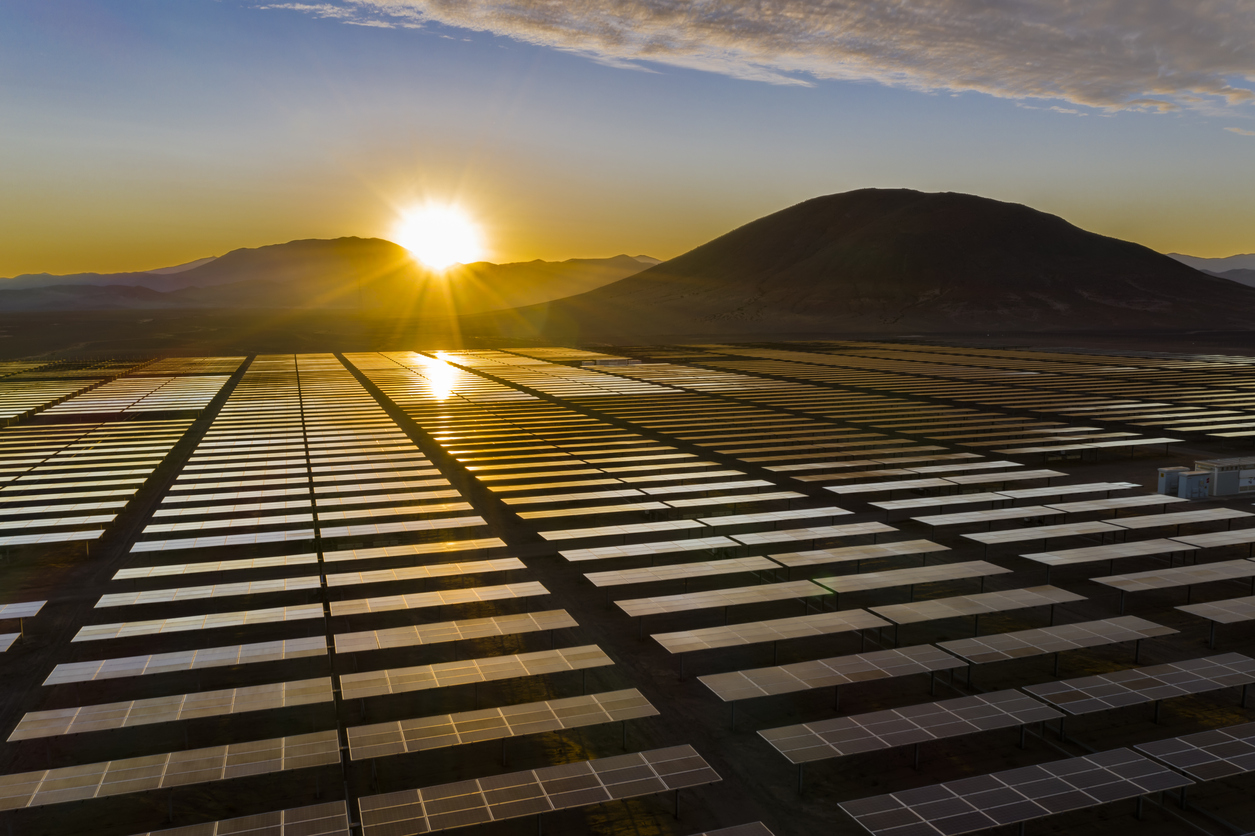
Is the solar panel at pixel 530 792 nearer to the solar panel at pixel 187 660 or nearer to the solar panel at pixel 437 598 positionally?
the solar panel at pixel 187 660

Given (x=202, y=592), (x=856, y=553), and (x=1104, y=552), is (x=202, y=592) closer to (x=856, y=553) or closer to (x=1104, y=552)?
(x=856, y=553)

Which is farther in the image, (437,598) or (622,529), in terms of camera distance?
(622,529)

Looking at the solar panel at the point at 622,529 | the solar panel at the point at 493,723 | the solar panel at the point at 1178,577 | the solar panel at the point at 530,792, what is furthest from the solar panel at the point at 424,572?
the solar panel at the point at 1178,577

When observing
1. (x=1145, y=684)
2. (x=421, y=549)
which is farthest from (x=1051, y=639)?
(x=421, y=549)

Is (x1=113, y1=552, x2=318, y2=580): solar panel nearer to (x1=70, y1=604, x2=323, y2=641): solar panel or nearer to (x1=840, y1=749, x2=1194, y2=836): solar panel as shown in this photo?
(x1=70, y1=604, x2=323, y2=641): solar panel

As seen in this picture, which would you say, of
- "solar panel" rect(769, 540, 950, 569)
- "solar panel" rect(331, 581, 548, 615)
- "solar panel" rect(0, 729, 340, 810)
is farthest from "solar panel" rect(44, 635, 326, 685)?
"solar panel" rect(769, 540, 950, 569)
